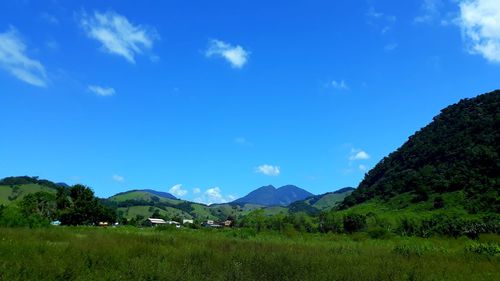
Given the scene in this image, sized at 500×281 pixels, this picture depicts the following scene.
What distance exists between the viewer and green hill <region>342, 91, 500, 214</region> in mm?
109188

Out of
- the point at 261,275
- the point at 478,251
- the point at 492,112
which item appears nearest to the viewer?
the point at 261,275

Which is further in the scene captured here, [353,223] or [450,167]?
[450,167]

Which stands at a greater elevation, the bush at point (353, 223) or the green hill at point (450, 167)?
the green hill at point (450, 167)

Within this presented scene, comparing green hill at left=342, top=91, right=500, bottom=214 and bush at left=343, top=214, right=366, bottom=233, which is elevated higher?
green hill at left=342, top=91, right=500, bottom=214

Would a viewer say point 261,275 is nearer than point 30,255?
Yes

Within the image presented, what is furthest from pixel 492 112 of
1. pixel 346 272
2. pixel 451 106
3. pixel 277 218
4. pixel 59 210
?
pixel 346 272

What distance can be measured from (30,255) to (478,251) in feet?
66.3

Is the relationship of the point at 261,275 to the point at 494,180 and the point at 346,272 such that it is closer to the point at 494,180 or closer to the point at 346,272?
the point at 346,272

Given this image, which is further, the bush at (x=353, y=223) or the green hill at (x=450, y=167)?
the green hill at (x=450, y=167)

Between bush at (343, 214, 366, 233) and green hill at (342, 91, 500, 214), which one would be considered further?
green hill at (342, 91, 500, 214)

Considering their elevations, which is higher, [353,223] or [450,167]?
[450,167]

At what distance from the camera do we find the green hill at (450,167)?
109m

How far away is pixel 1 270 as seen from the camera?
8195 millimetres

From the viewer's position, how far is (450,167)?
137750 millimetres
